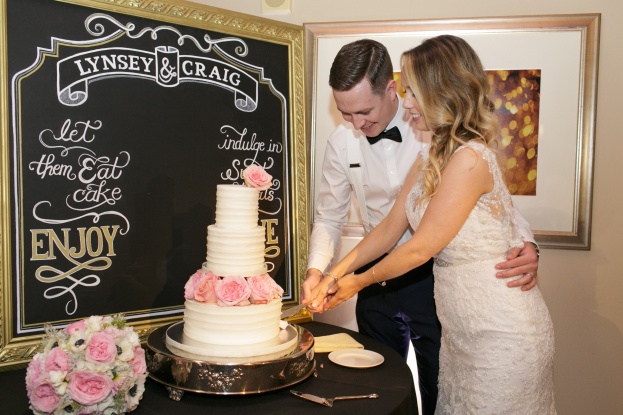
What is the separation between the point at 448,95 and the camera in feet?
8.11

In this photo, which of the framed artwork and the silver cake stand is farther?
the framed artwork

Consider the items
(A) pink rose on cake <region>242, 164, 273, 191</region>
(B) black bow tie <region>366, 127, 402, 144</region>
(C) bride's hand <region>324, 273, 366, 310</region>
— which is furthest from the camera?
(B) black bow tie <region>366, 127, 402, 144</region>

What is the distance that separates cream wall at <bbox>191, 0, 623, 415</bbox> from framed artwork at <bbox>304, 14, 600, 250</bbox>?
77 mm

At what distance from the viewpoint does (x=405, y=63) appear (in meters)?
2.57

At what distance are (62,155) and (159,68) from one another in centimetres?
56

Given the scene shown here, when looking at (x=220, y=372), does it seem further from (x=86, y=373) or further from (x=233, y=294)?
(x=86, y=373)

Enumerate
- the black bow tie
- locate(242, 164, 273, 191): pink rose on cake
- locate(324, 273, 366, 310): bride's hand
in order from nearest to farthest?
locate(242, 164, 273, 191): pink rose on cake, locate(324, 273, 366, 310): bride's hand, the black bow tie

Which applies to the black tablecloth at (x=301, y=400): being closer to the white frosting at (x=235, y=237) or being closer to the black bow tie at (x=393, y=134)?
the white frosting at (x=235, y=237)

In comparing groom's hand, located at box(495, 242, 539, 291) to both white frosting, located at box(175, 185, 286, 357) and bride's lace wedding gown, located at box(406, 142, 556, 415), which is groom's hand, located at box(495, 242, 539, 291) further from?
white frosting, located at box(175, 185, 286, 357)

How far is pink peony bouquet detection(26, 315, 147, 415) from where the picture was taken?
5.95 feet

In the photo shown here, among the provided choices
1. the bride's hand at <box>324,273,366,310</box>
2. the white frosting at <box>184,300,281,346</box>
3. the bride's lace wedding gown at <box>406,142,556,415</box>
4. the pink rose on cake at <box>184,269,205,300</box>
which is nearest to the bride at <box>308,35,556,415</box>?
the bride's lace wedding gown at <box>406,142,556,415</box>

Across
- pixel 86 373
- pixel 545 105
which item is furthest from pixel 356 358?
pixel 545 105

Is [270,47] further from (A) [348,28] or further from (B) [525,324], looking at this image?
(B) [525,324]

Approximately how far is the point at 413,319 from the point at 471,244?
696mm
